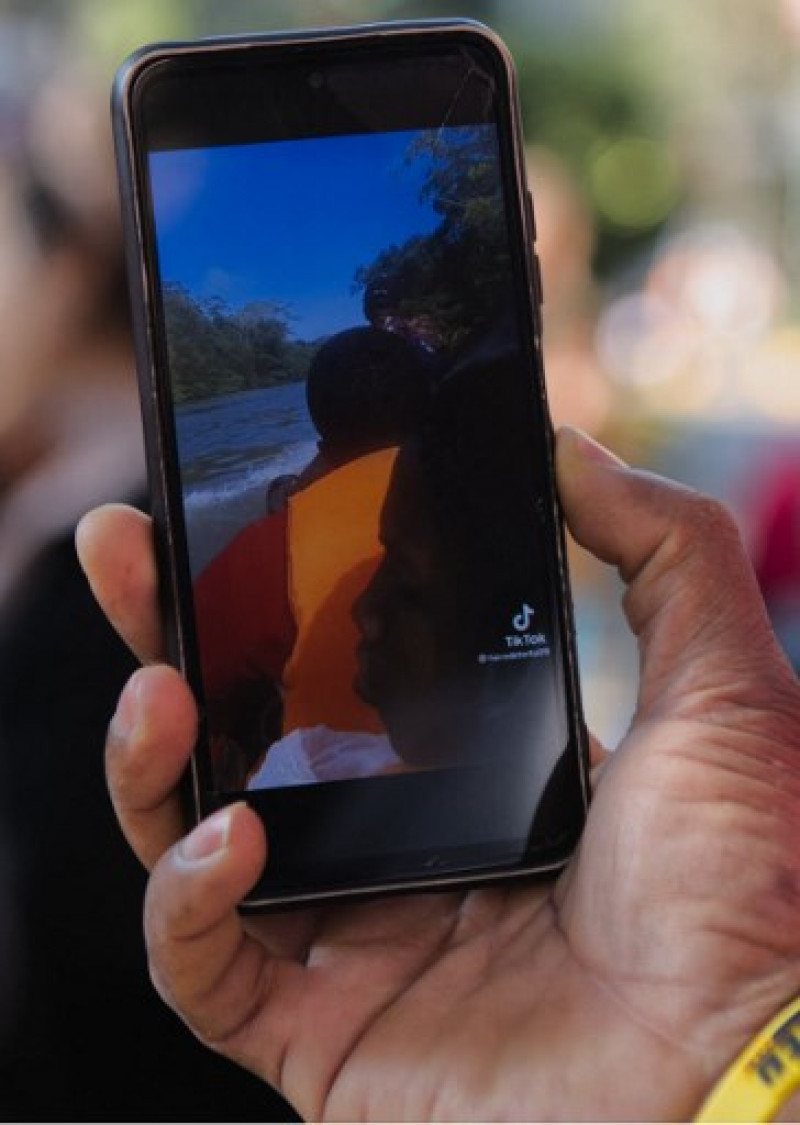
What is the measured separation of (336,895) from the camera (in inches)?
39.7

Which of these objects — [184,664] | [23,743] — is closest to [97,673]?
[23,743]

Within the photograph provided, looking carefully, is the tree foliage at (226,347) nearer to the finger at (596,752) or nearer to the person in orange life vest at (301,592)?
the person in orange life vest at (301,592)

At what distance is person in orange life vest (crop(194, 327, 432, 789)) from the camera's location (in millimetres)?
1007

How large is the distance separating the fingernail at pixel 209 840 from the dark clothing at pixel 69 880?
624mm

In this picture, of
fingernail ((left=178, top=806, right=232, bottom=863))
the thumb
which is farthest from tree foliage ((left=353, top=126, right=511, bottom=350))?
fingernail ((left=178, top=806, right=232, bottom=863))

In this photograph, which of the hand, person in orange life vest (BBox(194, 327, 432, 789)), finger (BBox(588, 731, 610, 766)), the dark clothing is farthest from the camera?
the dark clothing

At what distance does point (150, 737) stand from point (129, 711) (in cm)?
2

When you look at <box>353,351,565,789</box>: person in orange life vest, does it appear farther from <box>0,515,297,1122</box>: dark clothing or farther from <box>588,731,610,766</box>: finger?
<box>0,515,297,1122</box>: dark clothing

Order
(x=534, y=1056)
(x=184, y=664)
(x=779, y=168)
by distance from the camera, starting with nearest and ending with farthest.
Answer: (x=534, y=1056)
(x=184, y=664)
(x=779, y=168)

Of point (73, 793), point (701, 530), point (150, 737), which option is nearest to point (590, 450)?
point (701, 530)

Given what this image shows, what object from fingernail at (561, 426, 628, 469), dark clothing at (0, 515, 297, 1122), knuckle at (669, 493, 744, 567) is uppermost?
fingernail at (561, 426, 628, 469)

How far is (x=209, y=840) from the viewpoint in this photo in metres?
0.91

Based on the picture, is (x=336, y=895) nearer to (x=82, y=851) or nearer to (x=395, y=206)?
(x=395, y=206)

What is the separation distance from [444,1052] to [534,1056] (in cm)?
5
